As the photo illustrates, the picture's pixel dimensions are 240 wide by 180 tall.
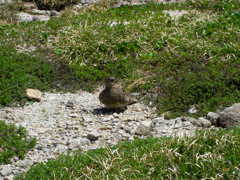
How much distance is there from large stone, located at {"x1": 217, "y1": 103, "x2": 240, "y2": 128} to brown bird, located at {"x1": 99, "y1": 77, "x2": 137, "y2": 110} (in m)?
1.90

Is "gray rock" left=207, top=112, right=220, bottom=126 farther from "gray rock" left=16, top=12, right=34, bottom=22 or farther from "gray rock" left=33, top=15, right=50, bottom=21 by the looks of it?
"gray rock" left=33, top=15, right=50, bottom=21

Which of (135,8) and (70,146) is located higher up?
(135,8)

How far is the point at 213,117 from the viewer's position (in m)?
10.4

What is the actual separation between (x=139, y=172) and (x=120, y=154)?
0.67 meters

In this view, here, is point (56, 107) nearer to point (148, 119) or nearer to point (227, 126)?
point (148, 119)

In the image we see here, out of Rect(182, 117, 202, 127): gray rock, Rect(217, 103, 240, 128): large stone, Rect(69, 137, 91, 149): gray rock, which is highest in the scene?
Result: Rect(217, 103, 240, 128): large stone

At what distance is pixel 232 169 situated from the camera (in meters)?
7.20

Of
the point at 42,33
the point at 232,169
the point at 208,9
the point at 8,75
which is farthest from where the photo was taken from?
the point at 208,9

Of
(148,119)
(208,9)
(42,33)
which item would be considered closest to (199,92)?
(148,119)

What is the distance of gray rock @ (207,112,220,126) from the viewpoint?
10292 mm

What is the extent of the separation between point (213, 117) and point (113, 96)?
1881 mm

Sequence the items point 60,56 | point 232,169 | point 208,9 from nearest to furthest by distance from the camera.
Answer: point 232,169 < point 60,56 < point 208,9

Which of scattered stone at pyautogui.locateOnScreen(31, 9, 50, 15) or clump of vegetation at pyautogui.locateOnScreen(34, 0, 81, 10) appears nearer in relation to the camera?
scattered stone at pyautogui.locateOnScreen(31, 9, 50, 15)

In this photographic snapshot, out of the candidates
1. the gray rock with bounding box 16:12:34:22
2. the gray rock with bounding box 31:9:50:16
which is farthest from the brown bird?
the gray rock with bounding box 31:9:50:16
